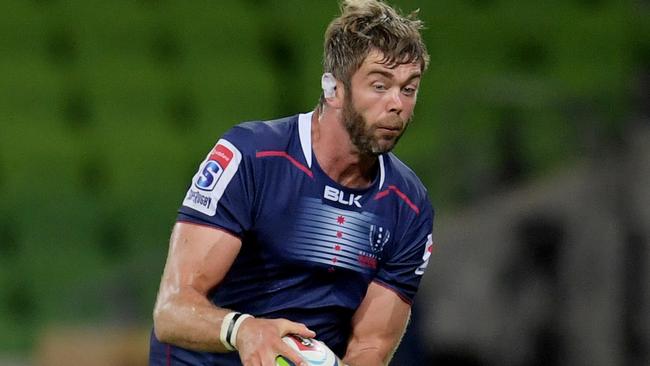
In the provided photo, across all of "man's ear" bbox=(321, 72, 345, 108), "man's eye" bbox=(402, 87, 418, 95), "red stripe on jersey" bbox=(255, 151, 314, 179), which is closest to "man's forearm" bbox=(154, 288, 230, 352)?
"red stripe on jersey" bbox=(255, 151, 314, 179)

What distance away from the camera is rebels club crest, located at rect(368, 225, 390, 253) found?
3432mm

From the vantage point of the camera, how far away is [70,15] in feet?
22.1

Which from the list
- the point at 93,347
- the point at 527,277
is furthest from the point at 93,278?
the point at 527,277

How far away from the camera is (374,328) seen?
11.5 ft

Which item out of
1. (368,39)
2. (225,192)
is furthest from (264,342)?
(368,39)

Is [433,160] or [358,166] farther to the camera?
[433,160]

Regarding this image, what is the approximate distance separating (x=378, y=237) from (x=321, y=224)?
18 centimetres

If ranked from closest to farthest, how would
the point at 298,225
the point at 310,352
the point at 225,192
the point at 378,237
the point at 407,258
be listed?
the point at 310,352 → the point at 225,192 → the point at 298,225 → the point at 378,237 → the point at 407,258

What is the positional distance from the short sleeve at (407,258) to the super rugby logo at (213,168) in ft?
1.95

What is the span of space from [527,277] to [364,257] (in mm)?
2673

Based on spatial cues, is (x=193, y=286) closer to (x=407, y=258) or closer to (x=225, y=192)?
(x=225, y=192)

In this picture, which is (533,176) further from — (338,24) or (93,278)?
(338,24)

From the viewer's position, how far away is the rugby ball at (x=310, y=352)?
9.84 ft

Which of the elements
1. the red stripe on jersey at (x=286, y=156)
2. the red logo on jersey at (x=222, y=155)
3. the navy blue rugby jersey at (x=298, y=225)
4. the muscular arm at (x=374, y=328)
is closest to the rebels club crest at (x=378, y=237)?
the navy blue rugby jersey at (x=298, y=225)
